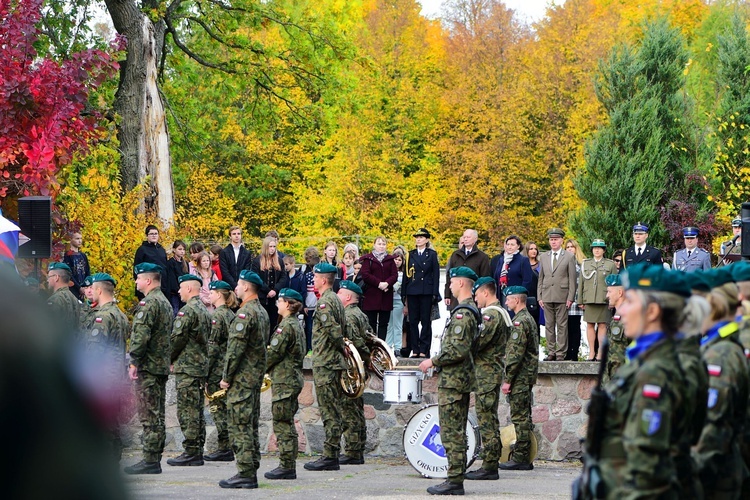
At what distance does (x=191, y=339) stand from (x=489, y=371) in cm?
331

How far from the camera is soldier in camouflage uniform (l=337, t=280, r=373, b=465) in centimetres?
1376

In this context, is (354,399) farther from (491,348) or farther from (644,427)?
(644,427)

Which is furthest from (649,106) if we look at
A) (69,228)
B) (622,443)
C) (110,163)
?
(622,443)

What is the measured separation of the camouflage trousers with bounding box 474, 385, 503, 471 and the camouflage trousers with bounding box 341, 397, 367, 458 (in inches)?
74.6

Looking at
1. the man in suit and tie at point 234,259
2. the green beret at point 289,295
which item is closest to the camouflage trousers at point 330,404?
the green beret at point 289,295

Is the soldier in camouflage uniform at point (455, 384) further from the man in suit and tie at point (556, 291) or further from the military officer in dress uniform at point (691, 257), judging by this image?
the military officer in dress uniform at point (691, 257)

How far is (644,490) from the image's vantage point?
4.45 m

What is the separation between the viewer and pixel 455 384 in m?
11.1

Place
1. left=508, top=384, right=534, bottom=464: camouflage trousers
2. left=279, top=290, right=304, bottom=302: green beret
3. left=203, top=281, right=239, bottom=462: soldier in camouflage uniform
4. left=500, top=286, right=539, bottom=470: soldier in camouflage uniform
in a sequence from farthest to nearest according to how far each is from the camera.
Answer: left=508, top=384, right=534, bottom=464: camouflage trousers, left=203, top=281, right=239, bottom=462: soldier in camouflage uniform, left=500, top=286, right=539, bottom=470: soldier in camouflage uniform, left=279, top=290, right=304, bottom=302: green beret

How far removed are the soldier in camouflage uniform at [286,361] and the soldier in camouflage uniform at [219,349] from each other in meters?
1.53

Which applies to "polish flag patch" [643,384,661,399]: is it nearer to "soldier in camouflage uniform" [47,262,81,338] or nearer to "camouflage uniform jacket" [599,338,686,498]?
"camouflage uniform jacket" [599,338,686,498]

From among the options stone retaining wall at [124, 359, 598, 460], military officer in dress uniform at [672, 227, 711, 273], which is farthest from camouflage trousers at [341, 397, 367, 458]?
military officer in dress uniform at [672, 227, 711, 273]

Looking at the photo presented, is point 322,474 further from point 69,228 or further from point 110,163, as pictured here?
point 110,163

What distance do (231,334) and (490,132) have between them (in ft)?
97.0
